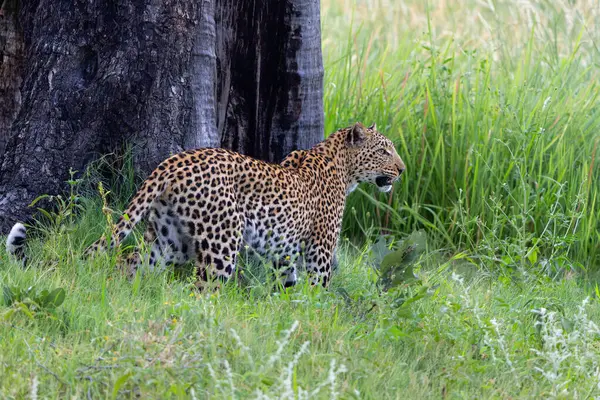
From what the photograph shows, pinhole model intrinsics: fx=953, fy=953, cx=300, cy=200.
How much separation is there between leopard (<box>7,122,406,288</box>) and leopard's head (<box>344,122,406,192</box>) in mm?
14

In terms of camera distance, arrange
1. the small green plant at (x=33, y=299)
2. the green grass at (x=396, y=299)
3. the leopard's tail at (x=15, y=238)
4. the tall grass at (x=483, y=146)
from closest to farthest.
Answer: the green grass at (x=396, y=299)
the small green plant at (x=33, y=299)
the leopard's tail at (x=15, y=238)
the tall grass at (x=483, y=146)

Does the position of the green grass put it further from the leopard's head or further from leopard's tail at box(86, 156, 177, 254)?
the leopard's head

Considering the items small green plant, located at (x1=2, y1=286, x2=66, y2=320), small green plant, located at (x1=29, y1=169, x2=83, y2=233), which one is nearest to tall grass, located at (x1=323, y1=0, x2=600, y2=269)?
small green plant, located at (x1=29, y1=169, x2=83, y2=233)

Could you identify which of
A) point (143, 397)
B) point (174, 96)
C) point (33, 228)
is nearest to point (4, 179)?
point (33, 228)

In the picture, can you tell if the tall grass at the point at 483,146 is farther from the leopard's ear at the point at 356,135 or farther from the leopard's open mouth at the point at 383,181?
the leopard's ear at the point at 356,135

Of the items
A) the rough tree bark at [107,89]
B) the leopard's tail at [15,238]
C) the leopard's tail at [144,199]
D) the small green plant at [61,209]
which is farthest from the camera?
the rough tree bark at [107,89]

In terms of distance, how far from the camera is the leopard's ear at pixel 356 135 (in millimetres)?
6301

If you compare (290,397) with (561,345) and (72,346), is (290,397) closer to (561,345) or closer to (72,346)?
(72,346)

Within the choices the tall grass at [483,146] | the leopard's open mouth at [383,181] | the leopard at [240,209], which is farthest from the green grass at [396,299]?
the leopard's open mouth at [383,181]

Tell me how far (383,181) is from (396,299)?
73.1 inches

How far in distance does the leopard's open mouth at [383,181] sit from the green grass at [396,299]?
499 mm

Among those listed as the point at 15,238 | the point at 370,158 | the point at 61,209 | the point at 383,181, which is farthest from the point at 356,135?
the point at 15,238

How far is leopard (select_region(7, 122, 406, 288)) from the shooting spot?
5031 mm

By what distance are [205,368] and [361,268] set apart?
95.4 inches
